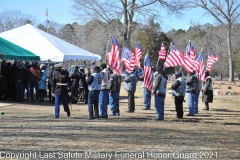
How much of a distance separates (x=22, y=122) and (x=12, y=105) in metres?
5.91

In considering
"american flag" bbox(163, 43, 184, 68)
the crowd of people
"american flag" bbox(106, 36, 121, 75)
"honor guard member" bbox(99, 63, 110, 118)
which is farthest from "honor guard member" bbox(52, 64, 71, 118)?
"american flag" bbox(163, 43, 184, 68)

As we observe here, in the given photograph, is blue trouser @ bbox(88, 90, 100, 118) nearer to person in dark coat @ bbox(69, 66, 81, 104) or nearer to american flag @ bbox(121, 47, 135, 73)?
american flag @ bbox(121, 47, 135, 73)

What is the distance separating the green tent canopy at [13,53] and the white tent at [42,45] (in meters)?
0.86

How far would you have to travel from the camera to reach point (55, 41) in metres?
25.2

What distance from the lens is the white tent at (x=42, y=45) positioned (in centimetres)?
2298

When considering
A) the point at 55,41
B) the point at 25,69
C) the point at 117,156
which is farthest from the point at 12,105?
the point at 117,156

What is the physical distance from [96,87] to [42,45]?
37.5 feet

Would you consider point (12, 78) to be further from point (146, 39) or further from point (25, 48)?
point (146, 39)

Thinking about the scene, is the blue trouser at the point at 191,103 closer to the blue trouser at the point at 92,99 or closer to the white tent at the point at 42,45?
the blue trouser at the point at 92,99

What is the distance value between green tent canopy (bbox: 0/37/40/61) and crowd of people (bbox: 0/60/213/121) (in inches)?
15.7

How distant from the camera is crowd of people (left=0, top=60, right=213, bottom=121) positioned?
13578 mm

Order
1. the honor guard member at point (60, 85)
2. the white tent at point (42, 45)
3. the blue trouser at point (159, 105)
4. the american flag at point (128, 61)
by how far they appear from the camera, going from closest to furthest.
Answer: the honor guard member at point (60, 85)
the blue trouser at point (159, 105)
the american flag at point (128, 61)
the white tent at point (42, 45)

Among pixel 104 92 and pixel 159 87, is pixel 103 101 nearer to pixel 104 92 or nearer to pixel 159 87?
pixel 104 92

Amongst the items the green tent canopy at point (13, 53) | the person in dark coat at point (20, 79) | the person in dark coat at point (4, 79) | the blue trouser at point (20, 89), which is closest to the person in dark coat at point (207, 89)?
the person in dark coat at point (20, 79)
